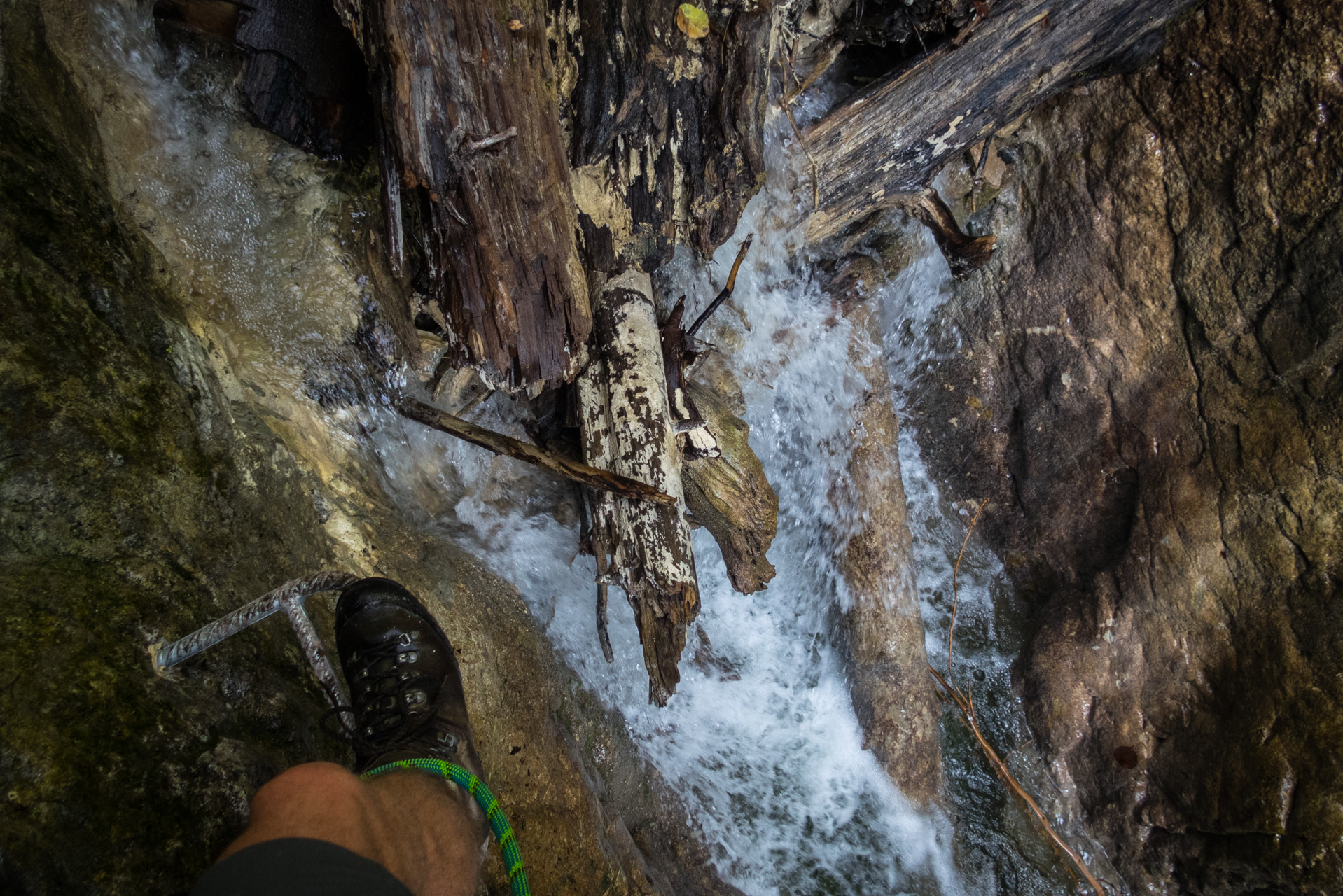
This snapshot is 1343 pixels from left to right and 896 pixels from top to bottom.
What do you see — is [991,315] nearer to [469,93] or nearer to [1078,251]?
[1078,251]

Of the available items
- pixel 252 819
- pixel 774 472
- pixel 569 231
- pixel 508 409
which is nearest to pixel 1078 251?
pixel 774 472

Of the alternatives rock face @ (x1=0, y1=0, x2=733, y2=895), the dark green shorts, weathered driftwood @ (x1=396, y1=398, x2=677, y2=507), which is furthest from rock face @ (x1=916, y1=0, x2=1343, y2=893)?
the dark green shorts

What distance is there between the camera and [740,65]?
1.94m

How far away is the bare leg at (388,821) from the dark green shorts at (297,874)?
4 centimetres

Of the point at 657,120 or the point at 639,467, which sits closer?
the point at 657,120

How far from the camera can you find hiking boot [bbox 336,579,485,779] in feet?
5.58

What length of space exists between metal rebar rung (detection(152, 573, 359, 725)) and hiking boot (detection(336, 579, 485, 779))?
107mm

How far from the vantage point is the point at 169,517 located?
1.55 metres

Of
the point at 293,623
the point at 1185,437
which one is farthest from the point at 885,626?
the point at 293,623

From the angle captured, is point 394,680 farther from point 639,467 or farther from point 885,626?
point 885,626

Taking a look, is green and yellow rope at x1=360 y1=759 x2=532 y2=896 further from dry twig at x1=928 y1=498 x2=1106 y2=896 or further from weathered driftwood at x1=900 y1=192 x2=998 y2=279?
weathered driftwood at x1=900 y1=192 x2=998 y2=279

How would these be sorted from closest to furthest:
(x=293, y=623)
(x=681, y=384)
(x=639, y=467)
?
1. (x=293, y=623)
2. (x=639, y=467)
3. (x=681, y=384)

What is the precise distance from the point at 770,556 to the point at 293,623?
2002 mm

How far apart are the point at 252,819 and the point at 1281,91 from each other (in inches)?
134
